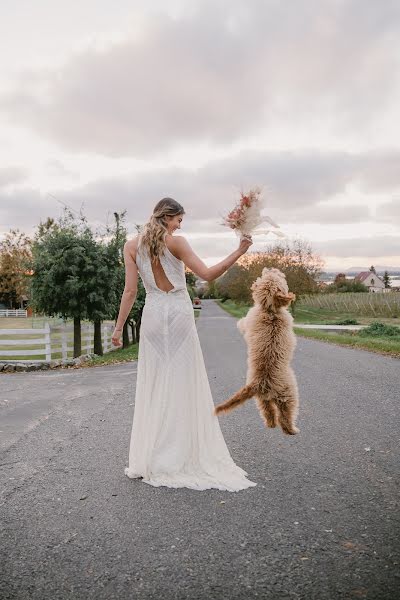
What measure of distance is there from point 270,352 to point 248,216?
983mm

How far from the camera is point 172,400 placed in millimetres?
4195

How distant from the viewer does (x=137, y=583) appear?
259cm

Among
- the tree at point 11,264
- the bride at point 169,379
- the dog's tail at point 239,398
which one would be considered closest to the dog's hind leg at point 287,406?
the dog's tail at point 239,398

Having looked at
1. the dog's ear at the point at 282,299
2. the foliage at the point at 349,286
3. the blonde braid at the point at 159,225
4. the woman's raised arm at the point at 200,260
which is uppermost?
the foliage at the point at 349,286

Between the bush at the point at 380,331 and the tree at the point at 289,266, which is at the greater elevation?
the tree at the point at 289,266

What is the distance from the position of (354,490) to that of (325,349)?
12.3 m

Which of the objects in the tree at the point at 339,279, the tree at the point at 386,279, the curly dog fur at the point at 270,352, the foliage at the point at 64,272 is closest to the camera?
the curly dog fur at the point at 270,352

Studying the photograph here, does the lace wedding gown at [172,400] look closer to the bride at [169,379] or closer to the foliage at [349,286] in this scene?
the bride at [169,379]

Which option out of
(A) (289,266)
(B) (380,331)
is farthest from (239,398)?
(A) (289,266)

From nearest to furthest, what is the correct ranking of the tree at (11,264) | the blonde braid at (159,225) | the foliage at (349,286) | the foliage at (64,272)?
1. the blonde braid at (159,225)
2. the foliage at (64,272)
3. the tree at (11,264)
4. the foliage at (349,286)

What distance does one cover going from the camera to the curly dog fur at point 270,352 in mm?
3480

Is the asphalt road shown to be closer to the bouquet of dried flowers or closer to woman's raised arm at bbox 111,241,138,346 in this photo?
woman's raised arm at bbox 111,241,138,346

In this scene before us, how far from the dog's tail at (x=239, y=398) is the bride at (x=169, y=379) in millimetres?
547

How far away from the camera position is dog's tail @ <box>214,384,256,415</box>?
3658 millimetres
